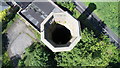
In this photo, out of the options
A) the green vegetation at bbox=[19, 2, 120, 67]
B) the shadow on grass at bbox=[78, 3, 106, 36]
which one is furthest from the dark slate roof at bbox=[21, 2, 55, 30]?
the shadow on grass at bbox=[78, 3, 106, 36]

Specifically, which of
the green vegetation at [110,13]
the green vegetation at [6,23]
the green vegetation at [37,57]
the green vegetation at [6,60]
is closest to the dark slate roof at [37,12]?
the green vegetation at [37,57]

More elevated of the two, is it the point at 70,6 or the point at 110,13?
the point at 70,6

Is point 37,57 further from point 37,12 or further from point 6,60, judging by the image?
point 6,60

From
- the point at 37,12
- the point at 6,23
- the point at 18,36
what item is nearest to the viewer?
the point at 37,12

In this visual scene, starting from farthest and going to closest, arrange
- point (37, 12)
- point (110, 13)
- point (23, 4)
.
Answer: point (110, 13), point (23, 4), point (37, 12)

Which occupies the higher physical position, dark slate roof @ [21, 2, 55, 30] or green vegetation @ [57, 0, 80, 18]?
green vegetation @ [57, 0, 80, 18]

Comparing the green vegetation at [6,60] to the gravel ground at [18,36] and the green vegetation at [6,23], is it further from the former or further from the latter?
the gravel ground at [18,36]

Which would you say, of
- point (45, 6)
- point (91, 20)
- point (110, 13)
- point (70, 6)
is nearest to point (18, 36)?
point (45, 6)

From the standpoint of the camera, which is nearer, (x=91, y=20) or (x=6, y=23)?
(x=6, y=23)

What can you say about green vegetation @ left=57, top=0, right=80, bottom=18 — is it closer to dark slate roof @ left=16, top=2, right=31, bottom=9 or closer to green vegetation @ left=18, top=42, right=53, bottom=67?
dark slate roof @ left=16, top=2, right=31, bottom=9
